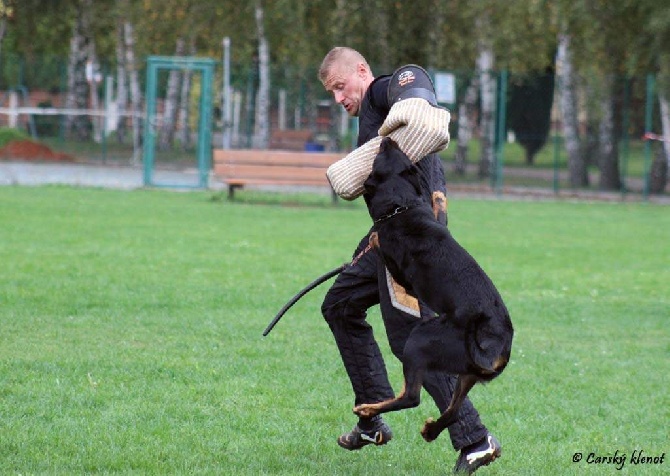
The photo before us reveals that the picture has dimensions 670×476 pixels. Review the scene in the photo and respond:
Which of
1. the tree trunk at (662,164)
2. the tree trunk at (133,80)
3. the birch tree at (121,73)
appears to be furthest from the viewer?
the birch tree at (121,73)

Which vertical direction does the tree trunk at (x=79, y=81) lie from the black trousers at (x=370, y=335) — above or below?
above

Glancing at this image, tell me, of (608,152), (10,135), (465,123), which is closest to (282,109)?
(465,123)

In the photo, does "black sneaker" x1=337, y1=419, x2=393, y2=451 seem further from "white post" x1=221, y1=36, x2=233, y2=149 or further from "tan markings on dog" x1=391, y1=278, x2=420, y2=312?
"white post" x1=221, y1=36, x2=233, y2=149

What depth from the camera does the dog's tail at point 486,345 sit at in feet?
14.2

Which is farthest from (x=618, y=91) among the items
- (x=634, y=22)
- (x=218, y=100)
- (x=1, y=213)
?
(x=1, y=213)

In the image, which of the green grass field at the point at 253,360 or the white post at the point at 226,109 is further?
the white post at the point at 226,109

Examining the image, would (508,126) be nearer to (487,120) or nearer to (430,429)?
(487,120)

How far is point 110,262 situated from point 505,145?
15608 millimetres

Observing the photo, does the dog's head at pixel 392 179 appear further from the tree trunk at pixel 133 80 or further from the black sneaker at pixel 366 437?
the tree trunk at pixel 133 80

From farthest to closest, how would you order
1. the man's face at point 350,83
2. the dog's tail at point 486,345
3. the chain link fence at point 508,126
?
the chain link fence at point 508,126
the man's face at point 350,83
the dog's tail at point 486,345

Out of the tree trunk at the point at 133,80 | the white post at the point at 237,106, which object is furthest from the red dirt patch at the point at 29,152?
the white post at the point at 237,106

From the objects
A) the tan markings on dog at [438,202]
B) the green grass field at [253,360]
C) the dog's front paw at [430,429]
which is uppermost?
the tan markings on dog at [438,202]

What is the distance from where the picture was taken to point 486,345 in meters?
4.33

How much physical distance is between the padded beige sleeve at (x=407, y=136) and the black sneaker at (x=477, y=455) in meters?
1.18
